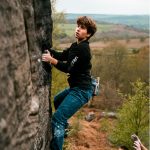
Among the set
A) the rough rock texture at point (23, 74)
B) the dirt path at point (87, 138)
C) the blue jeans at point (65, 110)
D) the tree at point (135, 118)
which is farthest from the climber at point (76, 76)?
the dirt path at point (87, 138)

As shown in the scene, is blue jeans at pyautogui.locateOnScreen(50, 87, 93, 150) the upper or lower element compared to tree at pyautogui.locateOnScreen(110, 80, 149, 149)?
upper

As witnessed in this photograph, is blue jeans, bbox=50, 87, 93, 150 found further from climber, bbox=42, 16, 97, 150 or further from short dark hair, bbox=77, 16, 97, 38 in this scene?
short dark hair, bbox=77, 16, 97, 38

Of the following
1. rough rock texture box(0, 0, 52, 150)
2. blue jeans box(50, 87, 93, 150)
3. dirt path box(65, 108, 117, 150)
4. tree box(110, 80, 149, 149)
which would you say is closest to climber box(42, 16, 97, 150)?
blue jeans box(50, 87, 93, 150)

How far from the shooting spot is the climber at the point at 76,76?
323 inches

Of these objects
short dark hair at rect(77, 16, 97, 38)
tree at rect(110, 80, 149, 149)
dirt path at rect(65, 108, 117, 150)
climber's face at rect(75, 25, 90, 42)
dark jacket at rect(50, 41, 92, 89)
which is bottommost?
dirt path at rect(65, 108, 117, 150)

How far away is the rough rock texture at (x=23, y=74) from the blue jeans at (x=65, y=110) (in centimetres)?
29

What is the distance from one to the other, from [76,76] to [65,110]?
73 centimetres

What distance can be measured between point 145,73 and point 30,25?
54.4 meters

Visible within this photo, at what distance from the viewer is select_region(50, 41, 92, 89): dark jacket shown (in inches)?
324

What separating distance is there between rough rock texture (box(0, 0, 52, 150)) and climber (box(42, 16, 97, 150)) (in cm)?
30

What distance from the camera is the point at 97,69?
58.1 m

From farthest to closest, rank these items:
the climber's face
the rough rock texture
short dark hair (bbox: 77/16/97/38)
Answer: the climber's face, short dark hair (bbox: 77/16/97/38), the rough rock texture

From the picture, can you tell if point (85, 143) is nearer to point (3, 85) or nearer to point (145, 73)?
point (145, 73)

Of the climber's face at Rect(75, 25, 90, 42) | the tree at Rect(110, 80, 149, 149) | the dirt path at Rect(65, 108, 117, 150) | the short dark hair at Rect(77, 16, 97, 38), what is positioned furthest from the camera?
the dirt path at Rect(65, 108, 117, 150)
